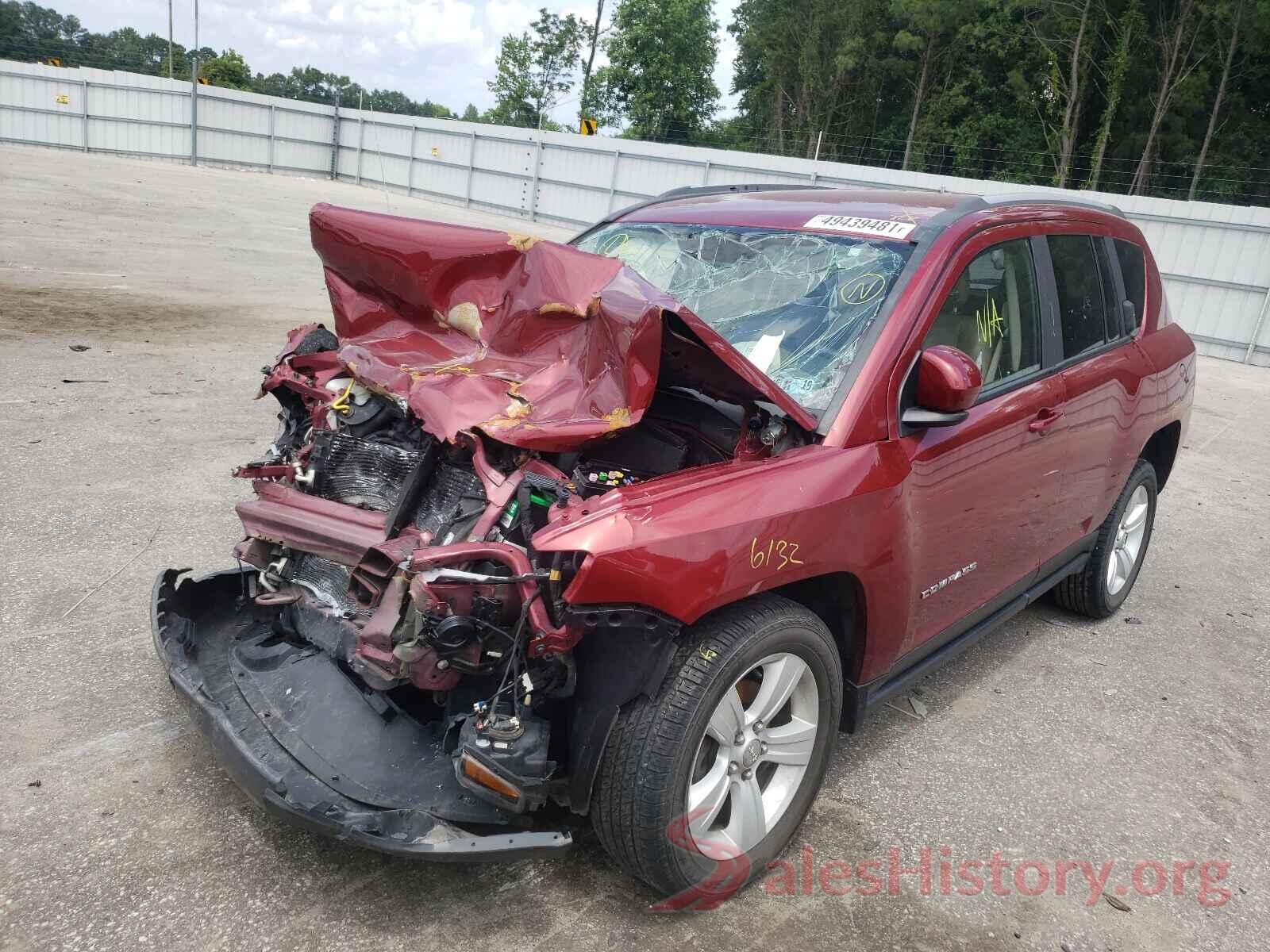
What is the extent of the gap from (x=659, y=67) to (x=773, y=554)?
55.6 meters

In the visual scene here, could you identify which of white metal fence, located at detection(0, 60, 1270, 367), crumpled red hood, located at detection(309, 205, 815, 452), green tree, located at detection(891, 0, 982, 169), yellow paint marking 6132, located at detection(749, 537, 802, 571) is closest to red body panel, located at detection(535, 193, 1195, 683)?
yellow paint marking 6132, located at detection(749, 537, 802, 571)

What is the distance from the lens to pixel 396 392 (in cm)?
284

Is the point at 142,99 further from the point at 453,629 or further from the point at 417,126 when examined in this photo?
the point at 453,629

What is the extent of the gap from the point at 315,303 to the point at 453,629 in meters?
10.3

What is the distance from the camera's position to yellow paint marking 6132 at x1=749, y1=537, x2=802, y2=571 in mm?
2293

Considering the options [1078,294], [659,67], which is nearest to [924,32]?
[659,67]

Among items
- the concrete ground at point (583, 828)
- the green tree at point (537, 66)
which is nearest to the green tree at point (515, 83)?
the green tree at point (537, 66)

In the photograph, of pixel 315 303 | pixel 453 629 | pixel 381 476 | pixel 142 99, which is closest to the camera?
pixel 453 629

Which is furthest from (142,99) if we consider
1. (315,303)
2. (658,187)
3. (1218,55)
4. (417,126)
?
(1218,55)

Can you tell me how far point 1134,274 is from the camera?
169 inches

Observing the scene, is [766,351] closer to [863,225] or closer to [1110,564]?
[863,225]

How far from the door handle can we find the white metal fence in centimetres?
1520

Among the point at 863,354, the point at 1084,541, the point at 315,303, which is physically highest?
the point at 863,354

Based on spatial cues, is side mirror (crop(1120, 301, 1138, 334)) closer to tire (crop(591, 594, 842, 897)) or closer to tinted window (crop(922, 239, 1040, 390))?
tinted window (crop(922, 239, 1040, 390))
